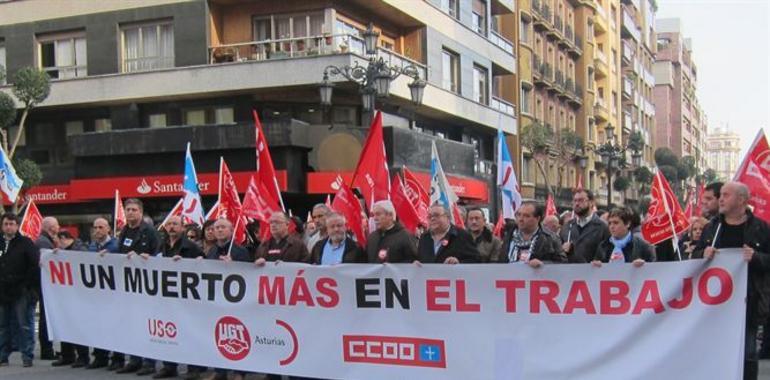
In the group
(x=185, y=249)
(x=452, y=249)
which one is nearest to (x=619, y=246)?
(x=452, y=249)

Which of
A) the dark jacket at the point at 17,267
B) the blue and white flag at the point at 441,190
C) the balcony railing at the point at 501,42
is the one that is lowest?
the dark jacket at the point at 17,267

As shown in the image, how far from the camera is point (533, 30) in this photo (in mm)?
45156

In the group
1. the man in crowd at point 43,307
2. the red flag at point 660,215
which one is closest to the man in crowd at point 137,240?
the man in crowd at point 43,307

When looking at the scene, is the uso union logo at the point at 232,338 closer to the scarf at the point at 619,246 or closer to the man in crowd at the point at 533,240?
the man in crowd at the point at 533,240

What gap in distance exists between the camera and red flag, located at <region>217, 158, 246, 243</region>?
446 inches

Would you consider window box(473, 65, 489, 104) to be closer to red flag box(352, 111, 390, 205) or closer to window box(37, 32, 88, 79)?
window box(37, 32, 88, 79)

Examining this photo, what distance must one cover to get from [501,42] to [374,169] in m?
29.6

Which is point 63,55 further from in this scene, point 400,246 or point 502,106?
point 400,246

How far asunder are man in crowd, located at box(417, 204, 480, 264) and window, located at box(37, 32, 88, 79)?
2341cm

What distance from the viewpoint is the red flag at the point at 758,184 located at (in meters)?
8.97

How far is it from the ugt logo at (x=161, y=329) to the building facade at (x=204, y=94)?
15.6 m

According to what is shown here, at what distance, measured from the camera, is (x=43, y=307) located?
9984 millimetres

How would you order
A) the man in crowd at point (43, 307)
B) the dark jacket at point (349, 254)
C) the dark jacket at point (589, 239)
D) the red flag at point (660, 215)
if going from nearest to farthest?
the dark jacket at point (349, 254) → the dark jacket at point (589, 239) → the red flag at point (660, 215) → the man in crowd at point (43, 307)

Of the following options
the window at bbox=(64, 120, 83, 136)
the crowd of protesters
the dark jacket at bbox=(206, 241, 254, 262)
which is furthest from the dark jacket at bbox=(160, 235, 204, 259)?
the window at bbox=(64, 120, 83, 136)
